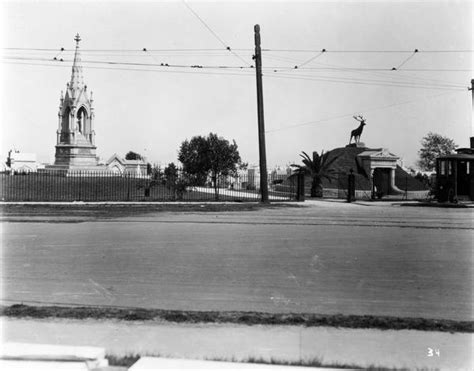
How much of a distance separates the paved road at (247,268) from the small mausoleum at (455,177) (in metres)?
13.1

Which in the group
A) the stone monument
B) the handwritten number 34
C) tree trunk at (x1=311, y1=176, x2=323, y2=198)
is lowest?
the handwritten number 34

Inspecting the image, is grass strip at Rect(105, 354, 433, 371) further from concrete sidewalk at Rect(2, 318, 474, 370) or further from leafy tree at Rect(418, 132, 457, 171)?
leafy tree at Rect(418, 132, 457, 171)

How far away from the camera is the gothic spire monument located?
216 ft

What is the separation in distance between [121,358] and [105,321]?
3.66 feet

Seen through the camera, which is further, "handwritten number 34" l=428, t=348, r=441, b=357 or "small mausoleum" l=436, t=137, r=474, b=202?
"small mausoleum" l=436, t=137, r=474, b=202

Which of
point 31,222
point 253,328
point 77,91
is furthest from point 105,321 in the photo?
point 77,91

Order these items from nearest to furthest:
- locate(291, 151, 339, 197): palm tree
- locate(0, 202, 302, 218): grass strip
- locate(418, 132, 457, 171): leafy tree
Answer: locate(0, 202, 302, 218): grass strip
locate(291, 151, 339, 197): palm tree
locate(418, 132, 457, 171): leafy tree

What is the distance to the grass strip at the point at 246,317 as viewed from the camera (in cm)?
540

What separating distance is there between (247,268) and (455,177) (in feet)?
67.2

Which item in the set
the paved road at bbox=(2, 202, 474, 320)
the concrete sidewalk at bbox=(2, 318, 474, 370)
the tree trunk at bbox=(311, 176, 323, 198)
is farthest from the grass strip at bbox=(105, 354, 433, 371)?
the tree trunk at bbox=(311, 176, 323, 198)

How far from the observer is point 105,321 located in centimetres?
546

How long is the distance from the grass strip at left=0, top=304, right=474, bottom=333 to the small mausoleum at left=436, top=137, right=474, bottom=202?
Result: 21.7 meters

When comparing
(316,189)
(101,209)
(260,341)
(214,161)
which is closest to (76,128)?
(214,161)

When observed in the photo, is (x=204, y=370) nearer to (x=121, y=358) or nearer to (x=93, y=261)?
(x=121, y=358)
